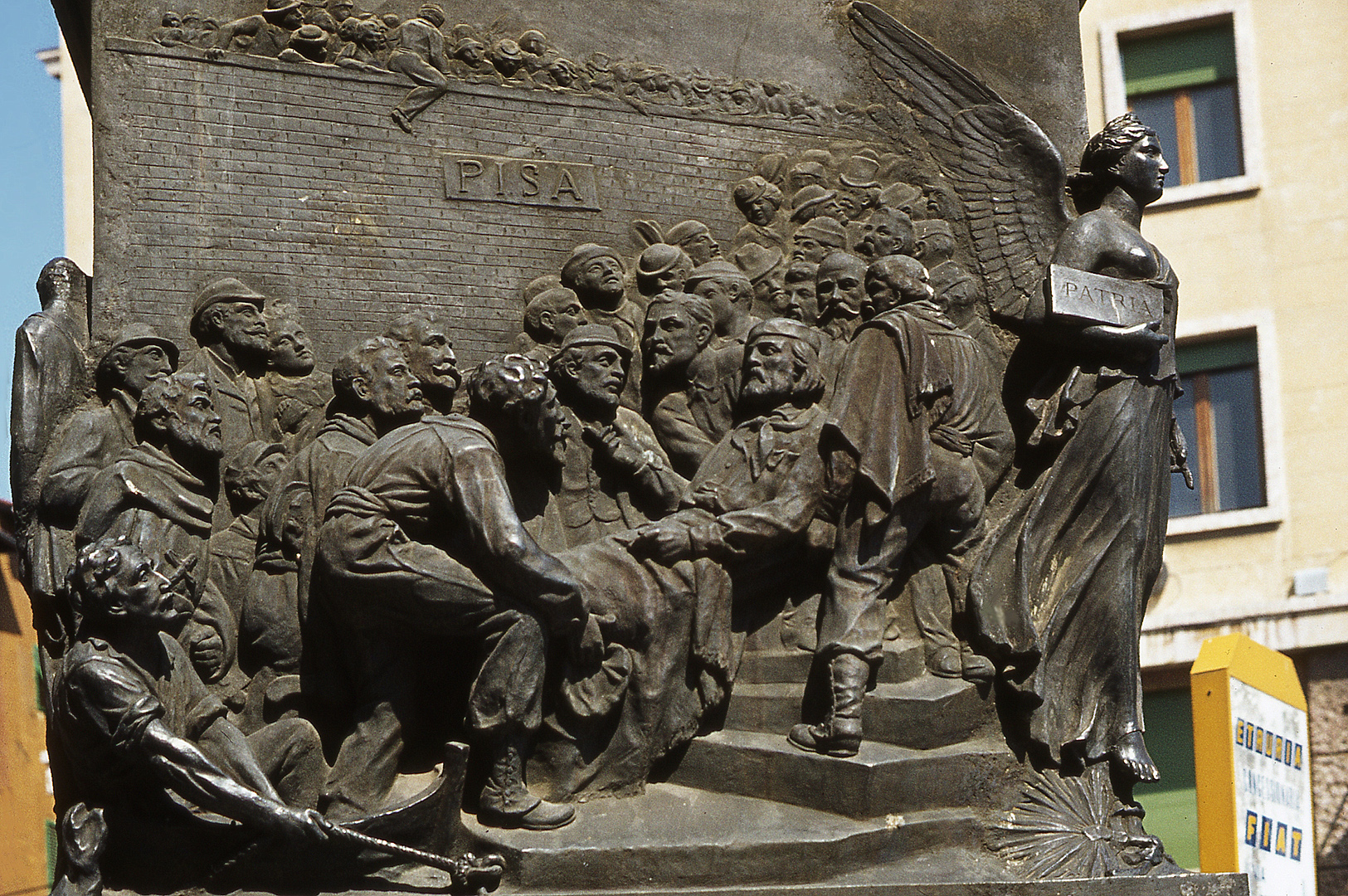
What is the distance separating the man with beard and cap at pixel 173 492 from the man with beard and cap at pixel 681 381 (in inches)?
67.8

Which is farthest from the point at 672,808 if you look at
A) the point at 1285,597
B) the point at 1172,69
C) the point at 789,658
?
the point at 1172,69

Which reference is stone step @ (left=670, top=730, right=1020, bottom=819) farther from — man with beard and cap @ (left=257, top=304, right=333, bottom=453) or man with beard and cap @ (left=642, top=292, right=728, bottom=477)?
man with beard and cap @ (left=257, top=304, right=333, bottom=453)

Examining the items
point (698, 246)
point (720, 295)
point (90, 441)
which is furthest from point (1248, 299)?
point (90, 441)

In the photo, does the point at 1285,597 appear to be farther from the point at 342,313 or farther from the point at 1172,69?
the point at 342,313

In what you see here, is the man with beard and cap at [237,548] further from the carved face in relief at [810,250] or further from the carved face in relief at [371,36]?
the carved face in relief at [810,250]

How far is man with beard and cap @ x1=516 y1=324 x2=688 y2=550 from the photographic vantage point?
26.7ft

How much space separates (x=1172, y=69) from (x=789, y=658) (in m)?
13.1

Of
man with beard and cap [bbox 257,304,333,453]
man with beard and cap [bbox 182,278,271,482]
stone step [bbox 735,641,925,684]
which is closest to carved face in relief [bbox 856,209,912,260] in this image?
stone step [bbox 735,641,925,684]

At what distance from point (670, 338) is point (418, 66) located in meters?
1.52

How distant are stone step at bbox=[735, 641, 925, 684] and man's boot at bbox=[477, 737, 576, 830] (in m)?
1.00

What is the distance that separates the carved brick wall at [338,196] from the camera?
8.07m

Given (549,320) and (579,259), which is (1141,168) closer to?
(579,259)

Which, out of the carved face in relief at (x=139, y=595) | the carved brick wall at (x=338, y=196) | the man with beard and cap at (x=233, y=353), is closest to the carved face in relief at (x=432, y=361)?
the carved brick wall at (x=338, y=196)

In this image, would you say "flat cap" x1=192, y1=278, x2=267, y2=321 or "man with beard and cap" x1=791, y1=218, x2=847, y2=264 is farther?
"man with beard and cap" x1=791, y1=218, x2=847, y2=264
